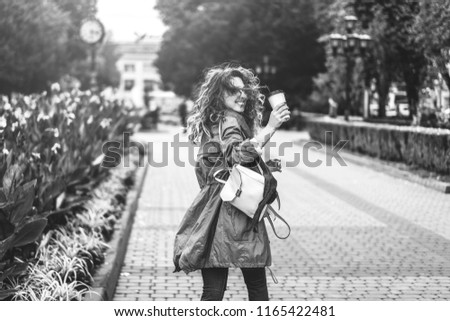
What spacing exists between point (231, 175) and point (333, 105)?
2825cm

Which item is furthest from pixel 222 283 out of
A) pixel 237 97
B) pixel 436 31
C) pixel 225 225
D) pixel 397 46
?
pixel 397 46

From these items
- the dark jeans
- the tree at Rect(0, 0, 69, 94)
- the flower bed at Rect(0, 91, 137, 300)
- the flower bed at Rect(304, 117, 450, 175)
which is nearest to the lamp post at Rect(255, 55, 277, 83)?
the tree at Rect(0, 0, 69, 94)

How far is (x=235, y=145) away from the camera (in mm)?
3742

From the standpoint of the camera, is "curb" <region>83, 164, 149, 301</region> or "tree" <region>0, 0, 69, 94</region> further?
"tree" <region>0, 0, 69, 94</region>

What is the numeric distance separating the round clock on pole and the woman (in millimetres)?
21520

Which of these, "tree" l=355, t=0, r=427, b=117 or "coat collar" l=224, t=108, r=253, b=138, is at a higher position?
"tree" l=355, t=0, r=427, b=117

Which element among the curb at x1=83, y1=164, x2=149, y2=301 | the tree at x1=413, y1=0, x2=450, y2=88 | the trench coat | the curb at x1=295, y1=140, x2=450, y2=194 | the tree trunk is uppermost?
the tree at x1=413, y1=0, x2=450, y2=88

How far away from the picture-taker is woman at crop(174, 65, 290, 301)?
3.77m

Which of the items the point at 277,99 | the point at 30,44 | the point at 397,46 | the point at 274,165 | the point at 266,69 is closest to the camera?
the point at 277,99

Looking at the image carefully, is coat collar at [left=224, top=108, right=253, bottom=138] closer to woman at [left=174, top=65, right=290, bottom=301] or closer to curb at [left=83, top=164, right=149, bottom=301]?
woman at [left=174, top=65, right=290, bottom=301]

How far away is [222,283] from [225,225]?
0.33 meters

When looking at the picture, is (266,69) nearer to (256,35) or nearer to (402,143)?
(256,35)

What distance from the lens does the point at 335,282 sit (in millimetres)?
6219

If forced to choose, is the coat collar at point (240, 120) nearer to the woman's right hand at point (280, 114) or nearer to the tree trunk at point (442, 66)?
the woman's right hand at point (280, 114)
